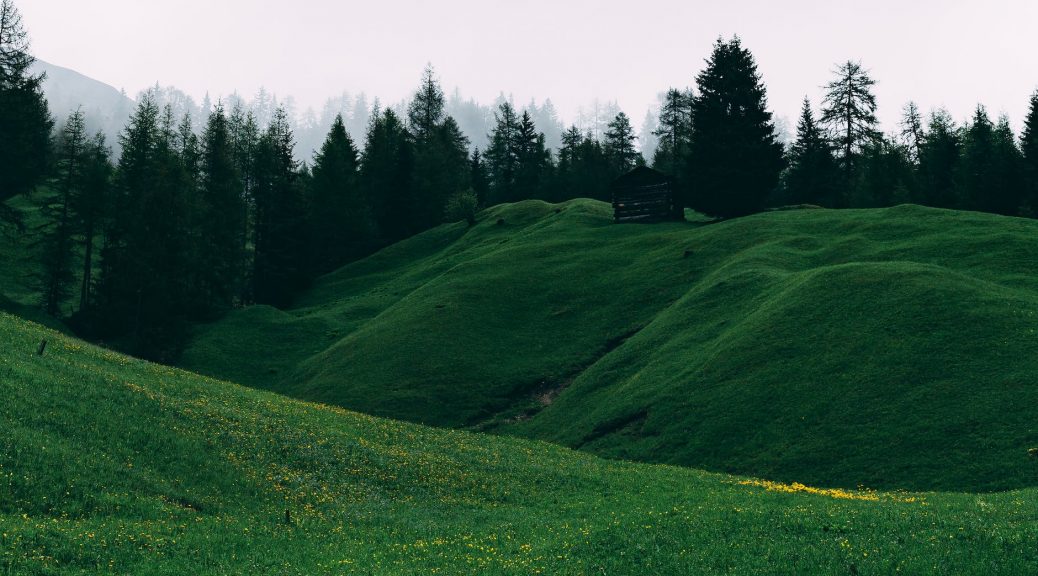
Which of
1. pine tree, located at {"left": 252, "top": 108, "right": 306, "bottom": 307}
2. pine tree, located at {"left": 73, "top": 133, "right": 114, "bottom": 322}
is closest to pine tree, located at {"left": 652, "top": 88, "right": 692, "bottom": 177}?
pine tree, located at {"left": 252, "top": 108, "right": 306, "bottom": 307}

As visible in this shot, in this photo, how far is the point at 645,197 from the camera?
89.1 meters

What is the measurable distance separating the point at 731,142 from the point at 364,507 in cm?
7279

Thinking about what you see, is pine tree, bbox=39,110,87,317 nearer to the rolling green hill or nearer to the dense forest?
the dense forest

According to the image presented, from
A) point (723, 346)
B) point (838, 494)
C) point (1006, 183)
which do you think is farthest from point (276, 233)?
point (1006, 183)

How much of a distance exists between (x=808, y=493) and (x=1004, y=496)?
18.2 feet

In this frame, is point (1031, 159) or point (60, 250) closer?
point (60, 250)

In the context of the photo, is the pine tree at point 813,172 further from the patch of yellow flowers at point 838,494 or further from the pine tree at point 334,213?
the patch of yellow flowers at point 838,494

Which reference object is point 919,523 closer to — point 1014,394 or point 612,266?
point 1014,394

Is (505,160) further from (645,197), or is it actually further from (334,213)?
(645,197)

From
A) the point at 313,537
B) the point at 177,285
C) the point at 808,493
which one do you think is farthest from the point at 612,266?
the point at 313,537

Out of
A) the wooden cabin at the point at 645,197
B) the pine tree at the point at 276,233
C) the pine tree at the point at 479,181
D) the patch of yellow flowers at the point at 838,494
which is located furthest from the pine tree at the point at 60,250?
the pine tree at the point at 479,181

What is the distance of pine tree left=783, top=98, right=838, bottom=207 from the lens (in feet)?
349

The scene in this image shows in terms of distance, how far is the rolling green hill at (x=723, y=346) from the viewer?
33.0 m

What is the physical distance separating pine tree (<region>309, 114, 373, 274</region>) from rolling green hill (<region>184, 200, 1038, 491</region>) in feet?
67.0
